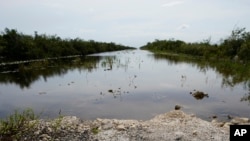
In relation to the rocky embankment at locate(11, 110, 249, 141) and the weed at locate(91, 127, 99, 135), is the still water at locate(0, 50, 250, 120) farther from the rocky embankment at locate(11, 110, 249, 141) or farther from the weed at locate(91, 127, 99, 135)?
the weed at locate(91, 127, 99, 135)

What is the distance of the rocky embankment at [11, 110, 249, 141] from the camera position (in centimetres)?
718

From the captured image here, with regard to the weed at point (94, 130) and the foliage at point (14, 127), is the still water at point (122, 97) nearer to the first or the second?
the weed at point (94, 130)

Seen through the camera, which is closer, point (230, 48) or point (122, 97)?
point (122, 97)

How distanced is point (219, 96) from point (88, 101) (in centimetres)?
665

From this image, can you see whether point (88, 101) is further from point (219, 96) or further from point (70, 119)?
point (219, 96)

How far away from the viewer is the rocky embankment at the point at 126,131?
7.18 m

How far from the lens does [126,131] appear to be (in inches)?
302

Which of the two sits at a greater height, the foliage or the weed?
the foliage

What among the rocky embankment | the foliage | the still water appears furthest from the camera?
the still water

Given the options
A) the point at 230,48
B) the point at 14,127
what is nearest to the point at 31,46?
the point at 230,48

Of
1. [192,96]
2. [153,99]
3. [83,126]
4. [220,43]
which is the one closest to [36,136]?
[83,126]

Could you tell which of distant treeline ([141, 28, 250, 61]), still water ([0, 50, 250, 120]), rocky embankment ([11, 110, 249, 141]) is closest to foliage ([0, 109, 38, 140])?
rocky embankment ([11, 110, 249, 141])

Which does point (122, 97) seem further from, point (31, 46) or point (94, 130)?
point (31, 46)

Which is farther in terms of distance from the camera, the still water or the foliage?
the still water
